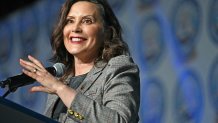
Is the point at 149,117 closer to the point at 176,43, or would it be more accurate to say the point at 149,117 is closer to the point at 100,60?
the point at 176,43

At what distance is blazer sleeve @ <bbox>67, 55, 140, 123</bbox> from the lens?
1.37 metres

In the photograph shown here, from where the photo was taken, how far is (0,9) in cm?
411

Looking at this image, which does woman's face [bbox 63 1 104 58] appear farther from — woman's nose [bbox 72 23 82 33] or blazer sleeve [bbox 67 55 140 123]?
blazer sleeve [bbox 67 55 140 123]

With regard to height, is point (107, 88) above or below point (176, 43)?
above

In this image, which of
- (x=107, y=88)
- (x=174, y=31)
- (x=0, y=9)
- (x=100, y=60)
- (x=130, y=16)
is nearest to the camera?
(x=107, y=88)

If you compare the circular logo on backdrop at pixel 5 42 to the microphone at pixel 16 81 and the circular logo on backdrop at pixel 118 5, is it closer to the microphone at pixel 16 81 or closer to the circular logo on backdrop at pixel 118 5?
the circular logo on backdrop at pixel 118 5

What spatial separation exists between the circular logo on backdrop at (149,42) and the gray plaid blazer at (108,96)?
108 centimetres

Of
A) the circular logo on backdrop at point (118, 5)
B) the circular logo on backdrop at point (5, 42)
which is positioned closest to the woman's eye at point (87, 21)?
the circular logo on backdrop at point (118, 5)

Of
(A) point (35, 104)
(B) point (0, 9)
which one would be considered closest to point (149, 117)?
(A) point (35, 104)

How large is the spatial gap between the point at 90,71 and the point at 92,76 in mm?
51

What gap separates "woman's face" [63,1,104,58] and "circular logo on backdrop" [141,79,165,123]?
1.01m

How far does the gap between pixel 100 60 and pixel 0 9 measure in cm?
257

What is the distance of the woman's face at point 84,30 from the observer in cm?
171

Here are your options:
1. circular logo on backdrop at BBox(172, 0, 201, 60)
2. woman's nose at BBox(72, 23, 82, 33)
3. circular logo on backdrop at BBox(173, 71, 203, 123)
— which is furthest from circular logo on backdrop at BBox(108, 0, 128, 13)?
woman's nose at BBox(72, 23, 82, 33)
